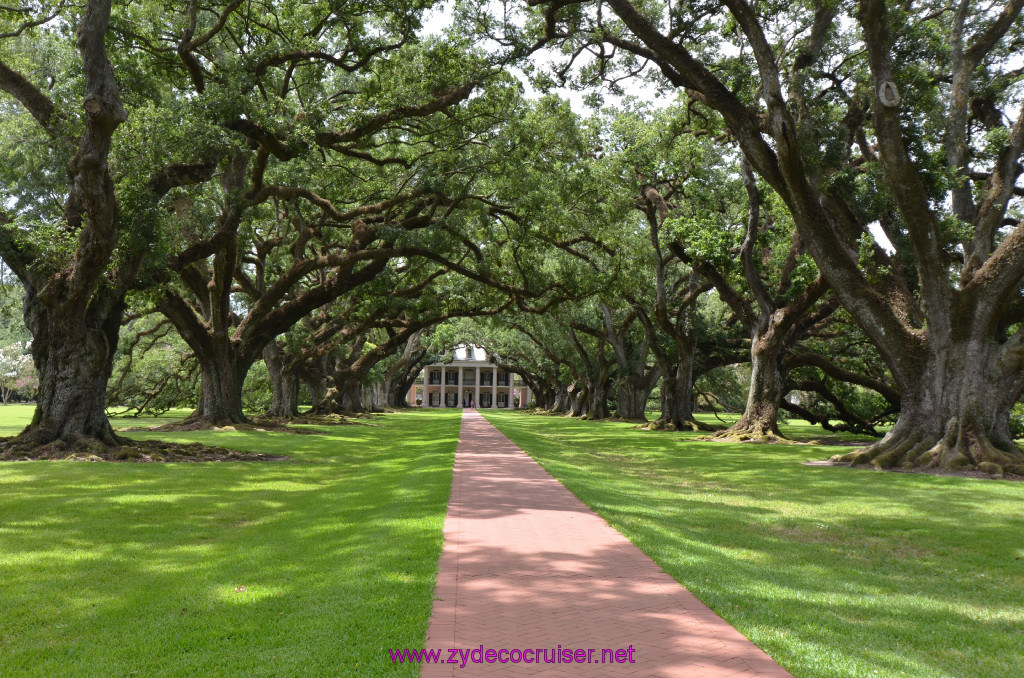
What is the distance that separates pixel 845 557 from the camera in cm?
658

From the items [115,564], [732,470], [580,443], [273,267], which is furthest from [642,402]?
[115,564]

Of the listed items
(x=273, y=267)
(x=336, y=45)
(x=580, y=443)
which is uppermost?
(x=336, y=45)

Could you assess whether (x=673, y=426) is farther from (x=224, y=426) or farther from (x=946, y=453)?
(x=224, y=426)

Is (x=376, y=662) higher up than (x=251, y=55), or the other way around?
(x=251, y=55)

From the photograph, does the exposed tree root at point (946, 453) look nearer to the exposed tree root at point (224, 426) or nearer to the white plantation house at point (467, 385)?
the exposed tree root at point (224, 426)

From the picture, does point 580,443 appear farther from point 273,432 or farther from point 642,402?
point 642,402

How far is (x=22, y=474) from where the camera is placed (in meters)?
10.6

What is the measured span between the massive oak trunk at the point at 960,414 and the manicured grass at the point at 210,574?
401 inches

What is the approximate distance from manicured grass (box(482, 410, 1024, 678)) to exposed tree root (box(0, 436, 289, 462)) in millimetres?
7448

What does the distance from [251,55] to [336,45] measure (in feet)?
10.1

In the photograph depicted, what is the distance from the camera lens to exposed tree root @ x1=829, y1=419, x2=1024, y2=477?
12930 mm

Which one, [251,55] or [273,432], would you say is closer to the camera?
[251,55]

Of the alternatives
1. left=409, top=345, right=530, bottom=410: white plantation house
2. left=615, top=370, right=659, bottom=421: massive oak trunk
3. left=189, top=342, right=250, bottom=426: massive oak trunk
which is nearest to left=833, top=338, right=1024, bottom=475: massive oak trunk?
left=189, top=342, right=250, bottom=426: massive oak trunk

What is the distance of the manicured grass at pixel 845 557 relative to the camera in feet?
13.2
